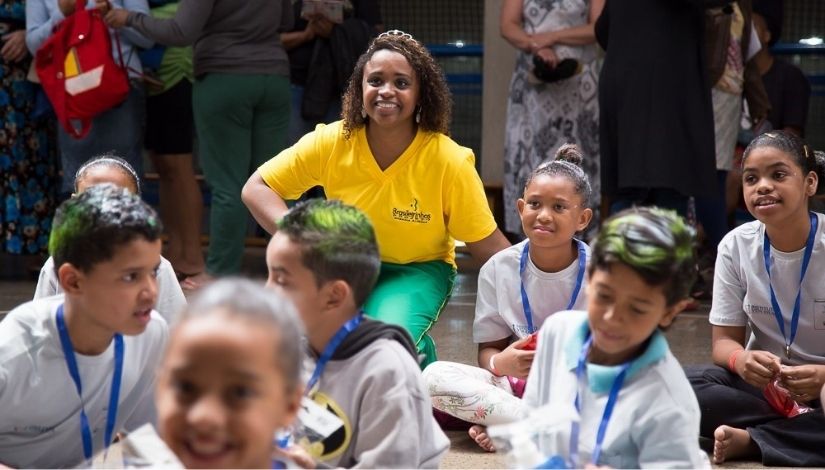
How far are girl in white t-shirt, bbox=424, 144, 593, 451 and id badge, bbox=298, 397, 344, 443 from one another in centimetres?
111

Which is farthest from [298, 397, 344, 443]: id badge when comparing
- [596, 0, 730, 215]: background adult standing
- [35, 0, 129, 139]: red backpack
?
[35, 0, 129, 139]: red backpack

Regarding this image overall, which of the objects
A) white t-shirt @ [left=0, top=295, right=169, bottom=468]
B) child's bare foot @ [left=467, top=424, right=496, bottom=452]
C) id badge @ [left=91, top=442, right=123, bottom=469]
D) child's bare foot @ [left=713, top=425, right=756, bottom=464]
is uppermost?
white t-shirt @ [left=0, top=295, right=169, bottom=468]

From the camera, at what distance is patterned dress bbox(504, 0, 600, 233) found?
18.8ft

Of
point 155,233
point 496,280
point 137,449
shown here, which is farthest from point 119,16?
point 137,449

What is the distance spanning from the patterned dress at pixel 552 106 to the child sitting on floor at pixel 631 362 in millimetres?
3479

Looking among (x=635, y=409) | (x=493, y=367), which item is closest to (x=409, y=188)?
(x=493, y=367)

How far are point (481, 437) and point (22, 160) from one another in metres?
3.51

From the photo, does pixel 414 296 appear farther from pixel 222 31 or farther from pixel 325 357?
pixel 222 31

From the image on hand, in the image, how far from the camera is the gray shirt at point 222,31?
5227 millimetres

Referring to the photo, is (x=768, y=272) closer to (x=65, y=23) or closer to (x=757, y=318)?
(x=757, y=318)

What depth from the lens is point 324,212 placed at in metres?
2.53

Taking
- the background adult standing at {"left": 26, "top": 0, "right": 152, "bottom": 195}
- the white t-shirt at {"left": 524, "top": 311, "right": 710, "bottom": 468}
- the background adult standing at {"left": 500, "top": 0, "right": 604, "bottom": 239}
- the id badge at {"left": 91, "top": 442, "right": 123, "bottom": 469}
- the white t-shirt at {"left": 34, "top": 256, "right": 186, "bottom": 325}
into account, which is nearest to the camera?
the white t-shirt at {"left": 524, "top": 311, "right": 710, "bottom": 468}

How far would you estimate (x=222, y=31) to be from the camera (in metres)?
5.30

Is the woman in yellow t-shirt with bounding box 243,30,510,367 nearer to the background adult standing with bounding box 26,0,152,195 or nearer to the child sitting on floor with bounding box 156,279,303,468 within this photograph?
the background adult standing with bounding box 26,0,152,195
